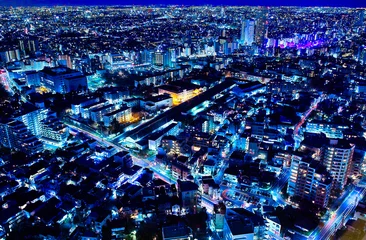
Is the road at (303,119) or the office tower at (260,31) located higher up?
the office tower at (260,31)

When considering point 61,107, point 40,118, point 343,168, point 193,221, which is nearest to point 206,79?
point 61,107

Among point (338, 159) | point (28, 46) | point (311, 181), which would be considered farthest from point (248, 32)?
point (311, 181)

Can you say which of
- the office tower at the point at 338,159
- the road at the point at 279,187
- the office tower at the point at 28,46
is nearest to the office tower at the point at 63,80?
the office tower at the point at 28,46

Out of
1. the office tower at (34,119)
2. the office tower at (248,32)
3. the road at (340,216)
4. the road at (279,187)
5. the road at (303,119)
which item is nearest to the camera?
the road at (340,216)

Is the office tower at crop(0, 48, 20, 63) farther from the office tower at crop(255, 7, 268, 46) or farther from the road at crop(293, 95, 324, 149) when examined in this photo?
the office tower at crop(255, 7, 268, 46)

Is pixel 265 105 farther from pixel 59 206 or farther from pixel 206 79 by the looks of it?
pixel 59 206

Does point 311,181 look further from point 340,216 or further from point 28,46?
point 28,46

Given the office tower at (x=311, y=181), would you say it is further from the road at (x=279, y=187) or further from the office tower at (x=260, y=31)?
the office tower at (x=260, y=31)
